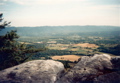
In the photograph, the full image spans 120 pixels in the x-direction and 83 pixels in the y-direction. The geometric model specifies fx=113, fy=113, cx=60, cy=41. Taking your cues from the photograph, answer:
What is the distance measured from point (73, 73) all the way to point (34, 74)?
13.4ft

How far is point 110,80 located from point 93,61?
266 centimetres

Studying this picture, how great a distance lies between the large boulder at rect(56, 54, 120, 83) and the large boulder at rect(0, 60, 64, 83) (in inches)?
46.7

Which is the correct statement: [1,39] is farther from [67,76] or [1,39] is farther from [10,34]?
[67,76]

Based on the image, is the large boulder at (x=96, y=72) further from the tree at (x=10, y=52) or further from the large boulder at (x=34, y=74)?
the tree at (x=10, y=52)

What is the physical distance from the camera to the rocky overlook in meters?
10.4

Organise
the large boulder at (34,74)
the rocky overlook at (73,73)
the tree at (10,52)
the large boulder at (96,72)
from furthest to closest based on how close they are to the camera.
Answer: the tree at (10,52), the large boulder at (34,74), the rocky overlook at (73,73), the large boulder at (96,72)

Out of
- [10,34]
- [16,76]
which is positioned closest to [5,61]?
[10,34]

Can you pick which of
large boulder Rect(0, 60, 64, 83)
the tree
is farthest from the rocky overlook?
the tree

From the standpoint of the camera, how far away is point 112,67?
36.1ft

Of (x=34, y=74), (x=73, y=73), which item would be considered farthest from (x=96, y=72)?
(x=34, y=74)

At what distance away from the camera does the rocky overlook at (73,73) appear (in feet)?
34.1

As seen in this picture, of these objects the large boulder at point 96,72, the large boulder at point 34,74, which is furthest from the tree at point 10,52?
the large boulder at point 96,72

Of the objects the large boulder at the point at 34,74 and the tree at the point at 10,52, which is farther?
the tree at the point at 10,52

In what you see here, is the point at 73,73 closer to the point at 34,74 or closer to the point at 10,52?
the point at 34,74
